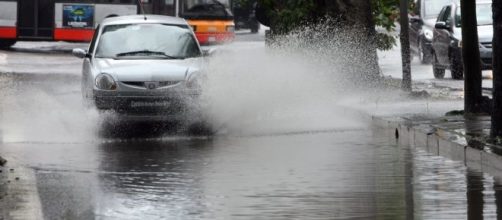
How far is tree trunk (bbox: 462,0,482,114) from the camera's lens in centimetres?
1683

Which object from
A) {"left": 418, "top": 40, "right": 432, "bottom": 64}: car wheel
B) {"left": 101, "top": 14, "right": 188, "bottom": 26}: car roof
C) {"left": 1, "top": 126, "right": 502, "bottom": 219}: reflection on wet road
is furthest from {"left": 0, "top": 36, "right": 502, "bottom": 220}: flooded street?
{"left": 418, "top": 40, "right": 432, "bottom": 64}: car wheel

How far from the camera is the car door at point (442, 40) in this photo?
1105 inches

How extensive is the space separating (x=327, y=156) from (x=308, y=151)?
0.55 m

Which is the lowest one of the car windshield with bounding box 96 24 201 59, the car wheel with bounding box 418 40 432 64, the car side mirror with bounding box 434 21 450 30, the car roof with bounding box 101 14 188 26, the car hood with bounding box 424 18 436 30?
the car wheel with bounding box 418 40 432 64

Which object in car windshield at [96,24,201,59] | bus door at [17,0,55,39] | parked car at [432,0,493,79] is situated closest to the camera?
car windshield at [96,24,201,59]

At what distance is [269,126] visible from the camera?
17688 millimetres

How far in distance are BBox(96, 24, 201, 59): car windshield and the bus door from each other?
21.4m

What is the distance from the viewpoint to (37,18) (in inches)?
1587

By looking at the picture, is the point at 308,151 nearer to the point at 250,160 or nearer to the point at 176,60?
the point at 250,160


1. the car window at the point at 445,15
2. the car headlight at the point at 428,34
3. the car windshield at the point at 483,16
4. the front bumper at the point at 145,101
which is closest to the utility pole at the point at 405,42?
the front bumper at the point at 145,101

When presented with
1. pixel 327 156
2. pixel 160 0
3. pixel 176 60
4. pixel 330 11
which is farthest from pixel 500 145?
pixel 160 0

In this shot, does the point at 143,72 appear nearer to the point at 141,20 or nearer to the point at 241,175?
the point at 141,20

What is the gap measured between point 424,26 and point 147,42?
15868 mm

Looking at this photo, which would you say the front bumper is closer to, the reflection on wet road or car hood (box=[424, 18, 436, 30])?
the reflection on wet road
